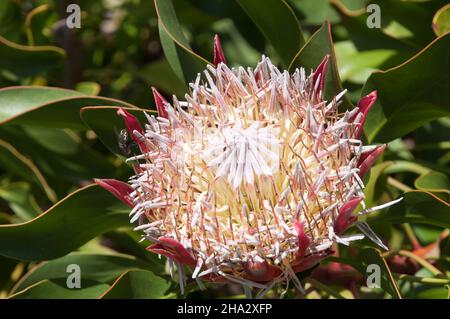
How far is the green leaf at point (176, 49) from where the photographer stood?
1.49 meters

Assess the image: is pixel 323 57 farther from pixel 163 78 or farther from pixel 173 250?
pixel 163 78

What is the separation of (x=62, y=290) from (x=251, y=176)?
22.1 inches

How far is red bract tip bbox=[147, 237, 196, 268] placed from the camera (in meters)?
1.22

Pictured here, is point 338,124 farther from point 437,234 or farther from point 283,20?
point 437,234

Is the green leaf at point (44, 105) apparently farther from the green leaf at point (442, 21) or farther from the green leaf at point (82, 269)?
the green leaf at point (442, 21)

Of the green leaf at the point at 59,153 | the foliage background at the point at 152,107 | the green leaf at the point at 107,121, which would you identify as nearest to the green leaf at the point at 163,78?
A: the foliage background at the point at 152,107

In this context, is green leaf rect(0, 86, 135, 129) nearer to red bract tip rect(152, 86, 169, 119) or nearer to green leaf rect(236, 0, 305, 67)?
red bract tip rect(152, 86, 169, 119)

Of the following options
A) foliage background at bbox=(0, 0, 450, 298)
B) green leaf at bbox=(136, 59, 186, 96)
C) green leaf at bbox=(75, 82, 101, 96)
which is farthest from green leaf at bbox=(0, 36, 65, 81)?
green leaf at bbox=(136, 59, 186, 96)

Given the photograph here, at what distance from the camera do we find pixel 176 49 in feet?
4.98

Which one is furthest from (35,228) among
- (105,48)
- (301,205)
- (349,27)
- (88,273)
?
(105,48)

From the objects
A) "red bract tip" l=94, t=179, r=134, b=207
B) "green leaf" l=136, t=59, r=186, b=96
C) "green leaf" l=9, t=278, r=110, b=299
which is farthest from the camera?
"green leaf" l=136, t=59, r=186, b=96

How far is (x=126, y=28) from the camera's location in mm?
2561

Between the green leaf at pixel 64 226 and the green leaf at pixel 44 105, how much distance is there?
0.17m

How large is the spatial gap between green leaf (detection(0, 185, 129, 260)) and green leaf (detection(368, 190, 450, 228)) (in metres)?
0.53
